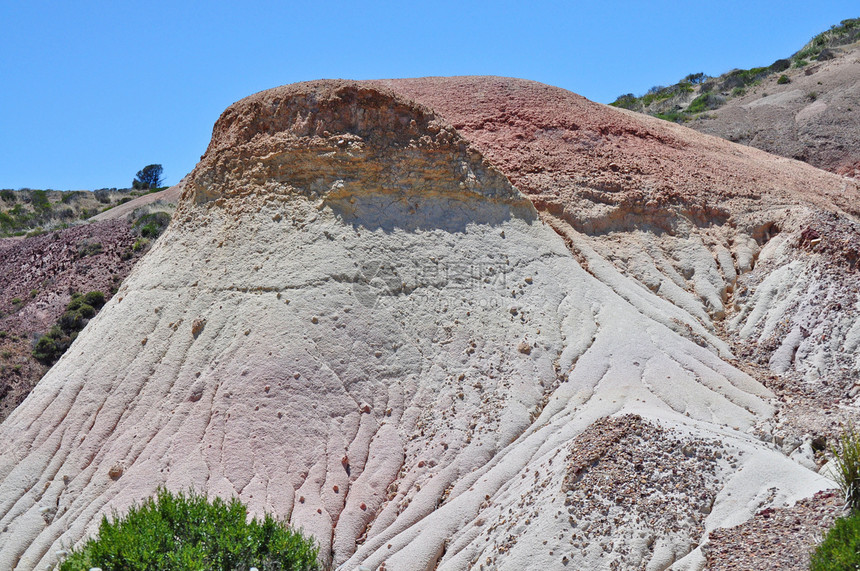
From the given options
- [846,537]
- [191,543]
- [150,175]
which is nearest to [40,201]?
[150,175]

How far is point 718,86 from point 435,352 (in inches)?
1259

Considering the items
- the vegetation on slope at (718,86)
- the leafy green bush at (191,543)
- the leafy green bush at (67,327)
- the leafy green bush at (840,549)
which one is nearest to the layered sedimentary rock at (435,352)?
the leafy green bush at (840,549)

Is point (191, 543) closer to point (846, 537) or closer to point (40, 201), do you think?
point (846, 537)

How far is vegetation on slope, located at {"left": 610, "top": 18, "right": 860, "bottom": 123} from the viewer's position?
35375 millimetres

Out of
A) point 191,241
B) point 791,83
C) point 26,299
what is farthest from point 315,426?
point 791,83

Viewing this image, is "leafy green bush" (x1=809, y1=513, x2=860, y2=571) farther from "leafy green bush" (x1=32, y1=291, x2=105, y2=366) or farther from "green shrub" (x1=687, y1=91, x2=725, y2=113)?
"green shrub" (x1=687, y1=91, x2=725, y2=113)

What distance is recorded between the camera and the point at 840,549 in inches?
249

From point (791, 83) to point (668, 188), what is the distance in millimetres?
21707

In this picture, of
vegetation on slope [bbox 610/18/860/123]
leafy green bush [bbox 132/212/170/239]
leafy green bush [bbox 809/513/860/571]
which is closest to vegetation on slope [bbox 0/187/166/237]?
leafy green bush [bbox 132/212/170/239]

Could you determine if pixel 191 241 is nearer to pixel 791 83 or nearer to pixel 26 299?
pixel 26 299

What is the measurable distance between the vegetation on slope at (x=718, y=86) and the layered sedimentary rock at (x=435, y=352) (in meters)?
19.7

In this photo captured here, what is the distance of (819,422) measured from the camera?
396 inches

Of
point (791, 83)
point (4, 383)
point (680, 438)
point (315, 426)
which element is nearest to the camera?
point (680, 438)

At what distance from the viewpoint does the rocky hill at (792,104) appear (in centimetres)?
2712
